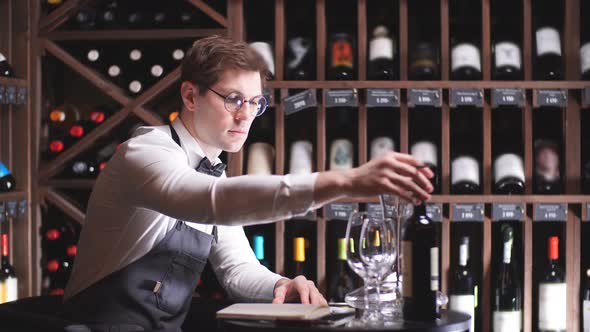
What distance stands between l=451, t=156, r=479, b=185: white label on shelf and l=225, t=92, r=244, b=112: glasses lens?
152 cm

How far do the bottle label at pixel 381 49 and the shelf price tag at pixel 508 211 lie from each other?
705 mm

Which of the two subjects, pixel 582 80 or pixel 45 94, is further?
pixel 45 94

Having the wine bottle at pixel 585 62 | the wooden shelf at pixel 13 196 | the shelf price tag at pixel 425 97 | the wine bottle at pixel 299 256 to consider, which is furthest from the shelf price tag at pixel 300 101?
the wooden shelf at pixel 13 196

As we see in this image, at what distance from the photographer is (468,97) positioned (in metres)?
3.04

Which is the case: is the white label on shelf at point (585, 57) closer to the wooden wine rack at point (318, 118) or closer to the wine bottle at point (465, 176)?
the wooden wine rack at point (318, 118)

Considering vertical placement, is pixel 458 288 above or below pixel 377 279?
below

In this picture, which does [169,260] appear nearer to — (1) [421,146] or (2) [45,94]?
(1) [421,146]

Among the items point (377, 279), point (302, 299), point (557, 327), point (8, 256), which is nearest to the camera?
point (377, 279)

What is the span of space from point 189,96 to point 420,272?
2.17 ft

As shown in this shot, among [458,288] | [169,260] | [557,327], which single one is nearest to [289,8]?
[458,288]

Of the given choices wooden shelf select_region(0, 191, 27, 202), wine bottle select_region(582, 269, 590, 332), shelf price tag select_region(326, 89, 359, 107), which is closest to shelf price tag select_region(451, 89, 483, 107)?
shelf price tag select_region(326, 89, 359, 107)

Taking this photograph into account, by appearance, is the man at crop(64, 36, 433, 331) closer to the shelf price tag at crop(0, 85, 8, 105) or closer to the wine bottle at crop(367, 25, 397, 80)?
the wine bottle at crop(367, 25, 397, 80)

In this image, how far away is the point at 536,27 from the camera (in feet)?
11.0

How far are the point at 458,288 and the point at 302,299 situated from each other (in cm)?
151
